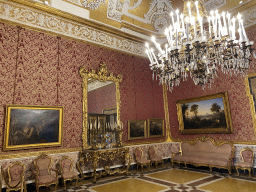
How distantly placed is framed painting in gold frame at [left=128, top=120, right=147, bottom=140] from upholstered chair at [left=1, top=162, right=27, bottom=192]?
4028 mm

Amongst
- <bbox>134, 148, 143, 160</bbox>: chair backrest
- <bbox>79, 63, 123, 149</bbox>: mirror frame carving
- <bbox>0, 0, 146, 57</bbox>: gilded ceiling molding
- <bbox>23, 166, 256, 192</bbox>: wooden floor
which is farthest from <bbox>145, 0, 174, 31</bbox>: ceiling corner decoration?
<bbox>23, 166, 256, 192</bbox>: wooden floor

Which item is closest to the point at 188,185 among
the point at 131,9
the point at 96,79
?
the point at 96,79

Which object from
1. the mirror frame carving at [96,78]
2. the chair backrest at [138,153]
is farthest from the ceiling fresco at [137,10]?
the chair backrest at [138,153]

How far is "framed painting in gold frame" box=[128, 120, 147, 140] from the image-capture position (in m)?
8.03

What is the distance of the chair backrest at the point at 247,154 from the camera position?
6.38 meters

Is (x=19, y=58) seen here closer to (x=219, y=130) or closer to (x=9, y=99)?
(x=9, y=99)

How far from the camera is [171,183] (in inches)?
228

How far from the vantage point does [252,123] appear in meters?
6.56

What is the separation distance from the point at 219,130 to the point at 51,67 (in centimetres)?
648

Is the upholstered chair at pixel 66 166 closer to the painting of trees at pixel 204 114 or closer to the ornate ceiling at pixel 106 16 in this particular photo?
the ornate ceiling at pixel 106 16

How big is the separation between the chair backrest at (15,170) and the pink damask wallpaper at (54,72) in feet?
2.26

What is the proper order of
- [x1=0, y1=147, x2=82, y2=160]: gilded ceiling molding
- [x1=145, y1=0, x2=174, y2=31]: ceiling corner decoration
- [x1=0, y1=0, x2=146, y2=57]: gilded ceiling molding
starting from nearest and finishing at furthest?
Answer: [x1=0, y1=147, x2=82, y2=160]: gilded ceiling molding → [x1=0, y1=0, x2=146, y2=57]: gilded ceiling molding → [x1=145, y1=0, x2=174, y2=31]: ceiling corner decoration

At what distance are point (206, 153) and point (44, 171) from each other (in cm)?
574

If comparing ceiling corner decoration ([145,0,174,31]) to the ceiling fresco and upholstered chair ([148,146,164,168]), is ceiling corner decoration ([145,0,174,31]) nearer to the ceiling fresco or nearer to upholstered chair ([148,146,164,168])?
the ceiling fresco
